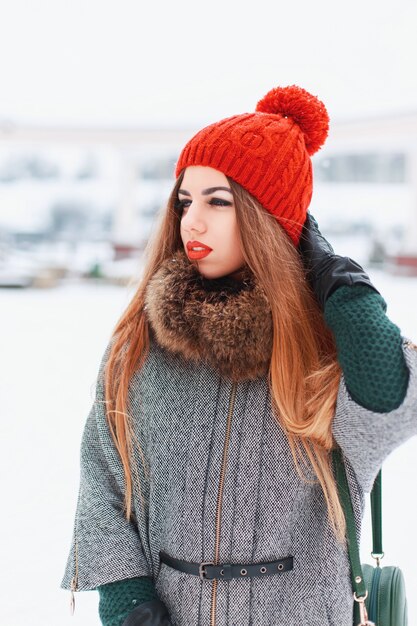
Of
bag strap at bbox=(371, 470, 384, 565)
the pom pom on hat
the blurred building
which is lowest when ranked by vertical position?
bag strap at bbox=(371, 470, 384, 565)

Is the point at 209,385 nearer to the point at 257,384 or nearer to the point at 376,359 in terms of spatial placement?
the point at 257,384

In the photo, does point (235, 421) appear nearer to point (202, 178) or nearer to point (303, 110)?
point (202, 178)

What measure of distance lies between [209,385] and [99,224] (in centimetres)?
1095

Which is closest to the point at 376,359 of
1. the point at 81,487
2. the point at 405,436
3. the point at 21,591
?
the point at 405,436

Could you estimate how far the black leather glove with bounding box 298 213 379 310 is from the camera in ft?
2.55

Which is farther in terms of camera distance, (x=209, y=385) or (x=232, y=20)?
(x=232, y=20)

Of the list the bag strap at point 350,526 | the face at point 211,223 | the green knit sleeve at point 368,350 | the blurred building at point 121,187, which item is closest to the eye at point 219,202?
the face at point 211,223

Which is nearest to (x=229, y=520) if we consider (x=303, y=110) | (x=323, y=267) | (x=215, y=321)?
(x=215, y=321)

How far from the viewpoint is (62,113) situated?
971cm

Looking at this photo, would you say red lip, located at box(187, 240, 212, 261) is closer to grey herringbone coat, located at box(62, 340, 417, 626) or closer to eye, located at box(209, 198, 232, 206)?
eye, located at box(209, 198, 232, 206)

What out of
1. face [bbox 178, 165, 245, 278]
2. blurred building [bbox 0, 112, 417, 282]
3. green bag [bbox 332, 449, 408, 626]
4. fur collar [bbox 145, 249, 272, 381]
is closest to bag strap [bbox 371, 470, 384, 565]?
green bag [bbox 332, 449, 408, 626]

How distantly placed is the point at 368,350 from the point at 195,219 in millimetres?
330

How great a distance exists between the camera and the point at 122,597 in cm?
85

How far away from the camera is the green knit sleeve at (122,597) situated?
0.84 meters
